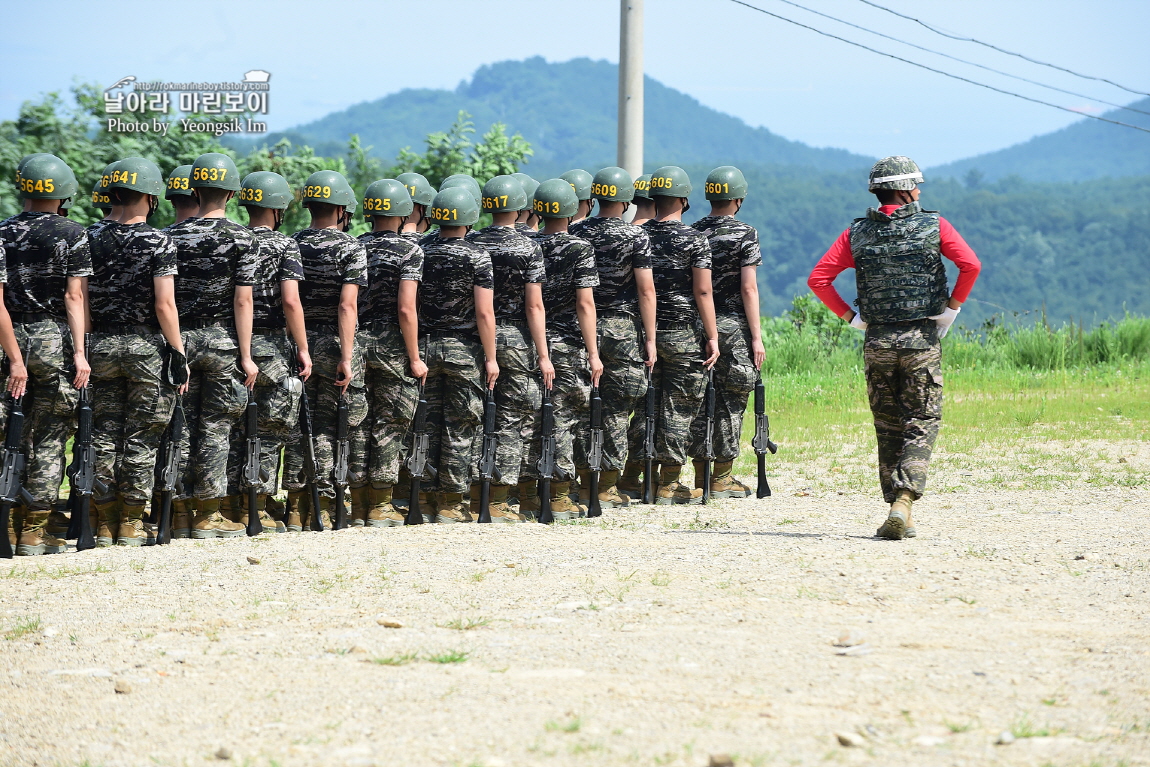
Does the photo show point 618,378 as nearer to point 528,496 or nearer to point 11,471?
point 528,496

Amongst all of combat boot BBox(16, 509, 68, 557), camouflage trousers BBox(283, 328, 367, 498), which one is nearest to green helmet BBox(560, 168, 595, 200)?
camouflage trousers BBox(283, 328, 367, 498)

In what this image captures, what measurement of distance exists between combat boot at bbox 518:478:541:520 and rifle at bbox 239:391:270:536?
1772mm

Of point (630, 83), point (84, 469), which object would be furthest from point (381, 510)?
point (630, 83)

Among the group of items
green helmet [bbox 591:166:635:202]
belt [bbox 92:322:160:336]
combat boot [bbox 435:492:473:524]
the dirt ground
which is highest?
green helmet [bbox 591:166:635:202]

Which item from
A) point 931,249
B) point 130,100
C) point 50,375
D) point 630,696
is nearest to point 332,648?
point 630,696

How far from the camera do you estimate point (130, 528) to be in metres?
7.44

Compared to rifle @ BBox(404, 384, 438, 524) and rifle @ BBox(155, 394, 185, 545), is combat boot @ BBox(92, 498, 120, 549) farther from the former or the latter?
rifle @ BBox(404, 384, 438, 524)

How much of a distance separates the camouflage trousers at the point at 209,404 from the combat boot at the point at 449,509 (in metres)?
1.41

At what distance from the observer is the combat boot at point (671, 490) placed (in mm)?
9391

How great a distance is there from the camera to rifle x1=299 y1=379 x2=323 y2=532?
7.95 meters

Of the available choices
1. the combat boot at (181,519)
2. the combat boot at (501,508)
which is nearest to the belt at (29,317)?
the combat boot at (181,519)

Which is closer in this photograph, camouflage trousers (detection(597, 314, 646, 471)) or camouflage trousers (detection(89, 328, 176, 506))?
camouflage trousers (detection(89, 328, 176, 506))

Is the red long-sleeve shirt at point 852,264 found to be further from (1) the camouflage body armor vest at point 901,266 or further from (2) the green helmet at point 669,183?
(2) the green helmet at point 669,183

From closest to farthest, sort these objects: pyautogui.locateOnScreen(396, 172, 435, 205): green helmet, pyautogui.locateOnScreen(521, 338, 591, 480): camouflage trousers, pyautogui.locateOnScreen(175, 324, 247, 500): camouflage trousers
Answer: pyautogui.locateOnScreen(175, 324, 247, 500): camouflage trousers, pyautogui.locateOnScreen(521, 338, 591, 480): camouflage trousers, pyautogui.locateOnScreen(396, 172, 435, 205): green helmet
